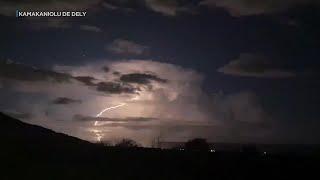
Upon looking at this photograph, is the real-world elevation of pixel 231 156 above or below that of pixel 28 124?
below

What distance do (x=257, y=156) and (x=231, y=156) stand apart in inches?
69.1

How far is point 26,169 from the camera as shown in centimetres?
2738

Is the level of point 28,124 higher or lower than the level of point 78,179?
higher

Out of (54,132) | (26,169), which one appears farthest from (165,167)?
(54,132)

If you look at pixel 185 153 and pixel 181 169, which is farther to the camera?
pixel 185 153

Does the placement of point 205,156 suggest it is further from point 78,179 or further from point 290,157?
point 78,179

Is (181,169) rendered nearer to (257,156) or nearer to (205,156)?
(205,156)

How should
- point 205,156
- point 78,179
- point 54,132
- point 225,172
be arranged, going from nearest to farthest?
point 78,179 → point 225,172 → point 205,156 → point 54,132

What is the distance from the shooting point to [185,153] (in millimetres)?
32719

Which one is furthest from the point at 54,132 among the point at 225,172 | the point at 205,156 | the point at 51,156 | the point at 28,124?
the point at 225,172

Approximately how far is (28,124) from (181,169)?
24022 mm

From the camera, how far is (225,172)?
94.8 ft

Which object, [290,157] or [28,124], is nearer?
[290,157]

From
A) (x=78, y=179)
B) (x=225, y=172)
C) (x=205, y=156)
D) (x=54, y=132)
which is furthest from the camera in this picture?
(x=54, y=132)
